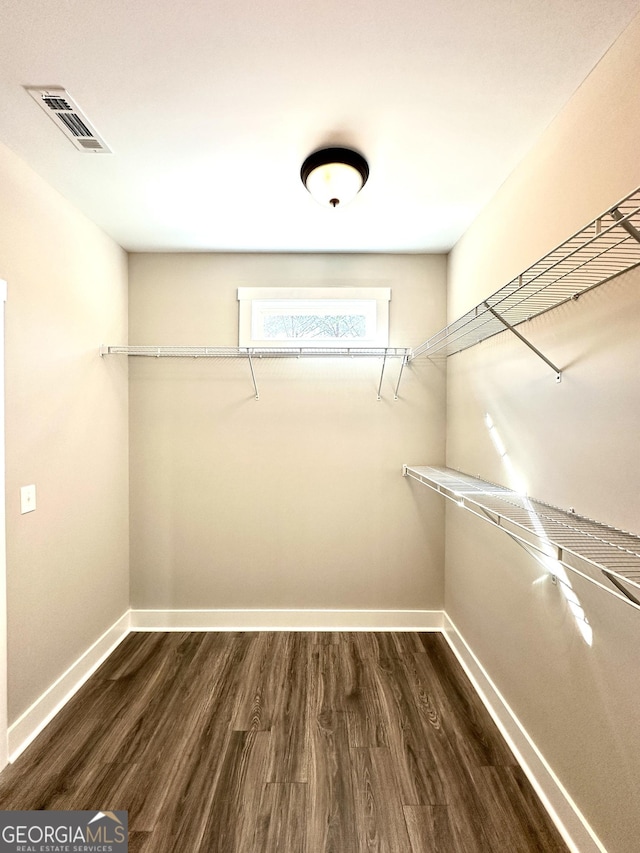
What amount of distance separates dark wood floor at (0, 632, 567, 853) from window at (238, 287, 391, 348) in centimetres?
195

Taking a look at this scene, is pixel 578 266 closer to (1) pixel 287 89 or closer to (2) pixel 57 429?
(1) pixel 287 89

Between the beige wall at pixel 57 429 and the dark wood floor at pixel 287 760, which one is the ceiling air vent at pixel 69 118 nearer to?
the beige wall at pixel 57 429

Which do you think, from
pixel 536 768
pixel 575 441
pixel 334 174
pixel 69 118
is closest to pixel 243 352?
pixel 334 174

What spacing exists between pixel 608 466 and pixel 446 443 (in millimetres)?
1534

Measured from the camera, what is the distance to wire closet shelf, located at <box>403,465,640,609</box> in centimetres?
92

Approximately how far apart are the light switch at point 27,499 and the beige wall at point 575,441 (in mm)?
2116

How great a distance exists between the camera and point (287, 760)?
5.52 feet

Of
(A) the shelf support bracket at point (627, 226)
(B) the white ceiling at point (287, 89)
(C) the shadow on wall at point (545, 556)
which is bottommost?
(C) the shadow on wall at point (545, 556)

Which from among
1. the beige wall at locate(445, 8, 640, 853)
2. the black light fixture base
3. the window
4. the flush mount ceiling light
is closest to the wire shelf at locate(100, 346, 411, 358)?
the window

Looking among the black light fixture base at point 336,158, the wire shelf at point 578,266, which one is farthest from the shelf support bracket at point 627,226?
the black light fixture base at point 336,158

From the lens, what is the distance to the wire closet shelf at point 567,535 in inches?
36.3

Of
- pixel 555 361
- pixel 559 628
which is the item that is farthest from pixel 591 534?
pixel 555 361

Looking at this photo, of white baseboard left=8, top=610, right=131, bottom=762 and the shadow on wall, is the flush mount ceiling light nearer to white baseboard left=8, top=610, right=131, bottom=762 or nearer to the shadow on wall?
the shadow on wall

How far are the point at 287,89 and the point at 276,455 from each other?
191 centimetres
